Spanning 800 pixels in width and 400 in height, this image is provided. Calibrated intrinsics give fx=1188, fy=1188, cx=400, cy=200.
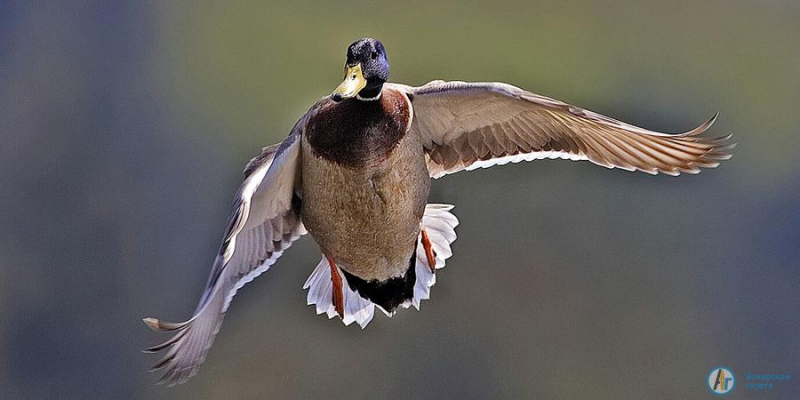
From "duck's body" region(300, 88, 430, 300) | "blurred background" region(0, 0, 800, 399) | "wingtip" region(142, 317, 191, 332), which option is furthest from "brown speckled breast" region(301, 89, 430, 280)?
"blurred background" region(0, 0, 800, 399)

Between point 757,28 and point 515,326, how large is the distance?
1.34 meters

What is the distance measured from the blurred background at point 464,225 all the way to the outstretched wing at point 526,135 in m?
1.06

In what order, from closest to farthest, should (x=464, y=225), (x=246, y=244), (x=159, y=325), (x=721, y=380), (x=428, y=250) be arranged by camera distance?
1. (x=159, y=325)
2. (x=246, y=244)
3. (x=428, y=250)
4. (x=464, y=225)
5. (x=721, y=380)

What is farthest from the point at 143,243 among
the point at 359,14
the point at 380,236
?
the point at 380,236

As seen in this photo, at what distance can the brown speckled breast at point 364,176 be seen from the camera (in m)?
2.39

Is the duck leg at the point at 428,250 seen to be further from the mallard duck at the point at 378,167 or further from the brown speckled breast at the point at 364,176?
the brown speckled breast at the point at 364,176

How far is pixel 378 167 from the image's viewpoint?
2395 millimetres

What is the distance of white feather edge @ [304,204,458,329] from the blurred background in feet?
2.96

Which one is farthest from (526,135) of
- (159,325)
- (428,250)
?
(159,325)

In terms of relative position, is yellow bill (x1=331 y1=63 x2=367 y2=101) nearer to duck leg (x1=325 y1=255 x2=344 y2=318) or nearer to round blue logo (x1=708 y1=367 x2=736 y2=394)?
duck leg (x1=325 y1=255 x2=344 y2=318)

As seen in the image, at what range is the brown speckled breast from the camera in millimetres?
2389

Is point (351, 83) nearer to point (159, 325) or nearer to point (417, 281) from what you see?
point (159, 325)

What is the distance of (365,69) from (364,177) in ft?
0.77

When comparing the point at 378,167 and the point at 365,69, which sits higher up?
the point at 365,69
